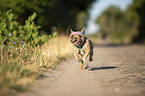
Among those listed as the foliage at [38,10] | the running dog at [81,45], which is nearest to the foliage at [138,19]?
the foliage at [38,10]

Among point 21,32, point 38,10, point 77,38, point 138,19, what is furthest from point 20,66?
point 138,19

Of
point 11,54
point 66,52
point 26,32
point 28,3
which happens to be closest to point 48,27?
point 28,3

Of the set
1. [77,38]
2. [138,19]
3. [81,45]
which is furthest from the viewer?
[138,19]

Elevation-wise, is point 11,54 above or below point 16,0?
below

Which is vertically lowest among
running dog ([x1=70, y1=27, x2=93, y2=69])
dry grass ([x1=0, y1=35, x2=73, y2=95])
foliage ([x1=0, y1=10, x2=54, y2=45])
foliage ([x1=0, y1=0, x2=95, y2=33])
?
dry grass ([x1=0, y1=35, x2=73, y2=95])

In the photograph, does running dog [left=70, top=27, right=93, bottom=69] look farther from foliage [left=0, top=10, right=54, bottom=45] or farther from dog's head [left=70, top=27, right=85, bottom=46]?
foliage [left=0, top=10, right=54, bottom=45]

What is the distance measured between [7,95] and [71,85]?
Answer: 1516mm

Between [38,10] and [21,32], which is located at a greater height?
[38,10]

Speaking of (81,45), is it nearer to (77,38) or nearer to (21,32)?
(77,38)

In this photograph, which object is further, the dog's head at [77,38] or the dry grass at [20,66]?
the dog's head at [77,38]

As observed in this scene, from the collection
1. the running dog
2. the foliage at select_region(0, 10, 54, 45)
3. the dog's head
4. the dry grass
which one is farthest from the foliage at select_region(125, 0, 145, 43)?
the dog's head

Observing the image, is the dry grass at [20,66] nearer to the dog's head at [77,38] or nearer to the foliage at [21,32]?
the foliage at [21,32]

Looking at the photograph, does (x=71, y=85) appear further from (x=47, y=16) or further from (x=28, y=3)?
(x=47, y=16)

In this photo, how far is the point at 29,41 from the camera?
8633 millimetres
